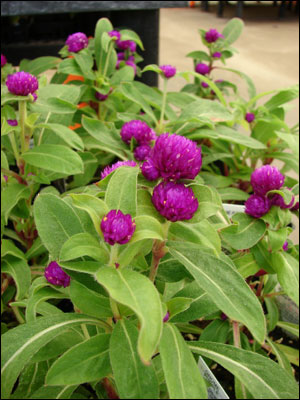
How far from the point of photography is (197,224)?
0.49 m

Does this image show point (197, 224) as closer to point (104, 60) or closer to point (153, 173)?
point (153, 173)

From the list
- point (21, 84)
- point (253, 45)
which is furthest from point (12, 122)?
point (253, 45)

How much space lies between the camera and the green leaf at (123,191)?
46cm

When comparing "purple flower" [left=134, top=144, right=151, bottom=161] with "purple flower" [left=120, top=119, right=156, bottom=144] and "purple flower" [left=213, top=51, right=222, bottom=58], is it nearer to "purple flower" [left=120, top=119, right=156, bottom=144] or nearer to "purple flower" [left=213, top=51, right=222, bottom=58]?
"purple flower" [left=120, top=119, right=156, bottom=144]

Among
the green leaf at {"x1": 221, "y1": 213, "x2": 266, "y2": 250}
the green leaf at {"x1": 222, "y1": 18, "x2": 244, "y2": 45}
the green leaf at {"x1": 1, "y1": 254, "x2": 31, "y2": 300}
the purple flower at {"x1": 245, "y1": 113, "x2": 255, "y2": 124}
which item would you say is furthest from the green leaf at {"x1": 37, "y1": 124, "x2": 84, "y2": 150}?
the green leaf at {"x1": 222, "y1": 18, "x2": 244, "y2": 45}

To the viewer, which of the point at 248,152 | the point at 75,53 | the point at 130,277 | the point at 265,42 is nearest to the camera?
the point at 130,277

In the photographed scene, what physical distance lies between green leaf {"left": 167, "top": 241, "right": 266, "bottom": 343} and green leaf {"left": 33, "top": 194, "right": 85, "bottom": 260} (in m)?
0.12

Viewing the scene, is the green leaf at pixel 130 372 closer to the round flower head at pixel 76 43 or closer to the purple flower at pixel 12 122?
the purple flower at pixel 12 122

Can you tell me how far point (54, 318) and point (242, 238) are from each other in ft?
0.95

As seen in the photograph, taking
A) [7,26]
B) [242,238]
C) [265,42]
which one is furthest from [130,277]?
[265,42]

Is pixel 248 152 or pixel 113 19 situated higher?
pixel 113 19

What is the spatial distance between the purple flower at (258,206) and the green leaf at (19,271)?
39 centimetres

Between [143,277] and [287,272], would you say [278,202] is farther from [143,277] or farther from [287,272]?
[143,277]

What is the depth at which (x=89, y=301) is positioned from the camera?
20.3 inches
